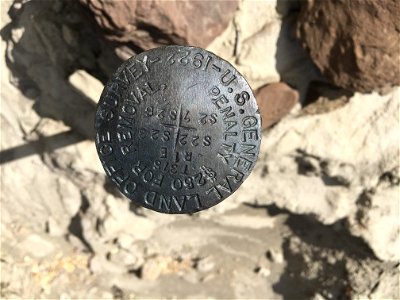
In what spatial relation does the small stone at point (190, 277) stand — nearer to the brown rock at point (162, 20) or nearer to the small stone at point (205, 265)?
the small stone at point (205, 265)

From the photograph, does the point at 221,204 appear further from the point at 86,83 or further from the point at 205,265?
the point at 86,83

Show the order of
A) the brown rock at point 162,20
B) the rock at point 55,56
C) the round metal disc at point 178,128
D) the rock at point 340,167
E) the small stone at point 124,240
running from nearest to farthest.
A: the round metal disc at point 178,128
the brown rock at point 162,20
the rock at point 55,56
the rock at point 340,167
the small stone at point 124,240

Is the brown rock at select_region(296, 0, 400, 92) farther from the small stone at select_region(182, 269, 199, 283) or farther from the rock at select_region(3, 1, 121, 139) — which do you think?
the small stone at select_region(182, 269, 199, 283)

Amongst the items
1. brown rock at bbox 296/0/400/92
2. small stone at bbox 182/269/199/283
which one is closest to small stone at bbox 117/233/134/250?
small stone at bbox 182/269/199/283

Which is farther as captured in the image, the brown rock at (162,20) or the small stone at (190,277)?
the small stone at (190,277)

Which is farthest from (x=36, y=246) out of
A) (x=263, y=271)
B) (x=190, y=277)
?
(x=263, y=271)

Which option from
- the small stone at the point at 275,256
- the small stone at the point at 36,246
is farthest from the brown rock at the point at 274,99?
the small stone at the point at 36,246

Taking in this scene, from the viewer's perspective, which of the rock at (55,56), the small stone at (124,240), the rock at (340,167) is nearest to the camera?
the rock at (55,56)
